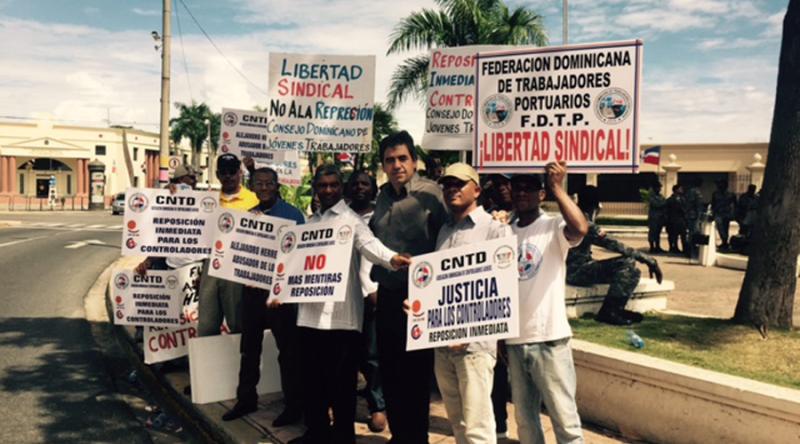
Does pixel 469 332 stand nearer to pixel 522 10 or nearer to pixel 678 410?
pixel 678 410

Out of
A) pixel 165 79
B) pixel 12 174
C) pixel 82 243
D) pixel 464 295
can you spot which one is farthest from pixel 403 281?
pixel 12 174

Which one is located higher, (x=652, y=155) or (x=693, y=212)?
(x=652, y=155)

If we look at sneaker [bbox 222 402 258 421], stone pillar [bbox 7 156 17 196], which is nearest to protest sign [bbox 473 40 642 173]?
sneaker [bbox 222 402 258 421]

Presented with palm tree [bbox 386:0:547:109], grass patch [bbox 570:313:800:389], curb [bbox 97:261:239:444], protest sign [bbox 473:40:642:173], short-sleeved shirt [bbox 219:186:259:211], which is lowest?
curb [bbox 97:261:239:444]

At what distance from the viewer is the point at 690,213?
14.5 m

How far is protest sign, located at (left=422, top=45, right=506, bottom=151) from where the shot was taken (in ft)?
27.8

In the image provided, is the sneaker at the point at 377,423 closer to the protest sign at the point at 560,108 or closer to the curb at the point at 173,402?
the curb at the point at 173,402

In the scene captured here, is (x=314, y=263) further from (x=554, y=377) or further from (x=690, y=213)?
(x=690, y=213)

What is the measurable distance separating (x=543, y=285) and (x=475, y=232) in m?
0.46

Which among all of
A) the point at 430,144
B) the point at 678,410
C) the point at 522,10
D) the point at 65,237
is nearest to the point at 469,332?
the point at 678,410

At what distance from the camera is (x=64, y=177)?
209 ft

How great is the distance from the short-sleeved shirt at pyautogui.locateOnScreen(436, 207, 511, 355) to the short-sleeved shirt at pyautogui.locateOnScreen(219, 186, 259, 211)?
2220mm

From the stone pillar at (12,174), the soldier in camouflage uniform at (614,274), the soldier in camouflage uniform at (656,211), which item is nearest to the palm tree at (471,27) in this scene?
the soldier in camouflage uniform at (656,211)

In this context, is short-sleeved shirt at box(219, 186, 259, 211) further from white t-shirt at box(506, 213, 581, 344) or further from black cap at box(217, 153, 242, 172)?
white t-shirt at box(506, 213, 581, 344)
